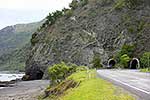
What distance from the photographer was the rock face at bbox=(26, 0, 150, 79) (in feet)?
407

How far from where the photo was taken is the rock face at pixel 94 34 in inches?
4884

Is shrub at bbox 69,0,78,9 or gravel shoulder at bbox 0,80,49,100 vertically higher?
shrub at bbox 69,0,78,9

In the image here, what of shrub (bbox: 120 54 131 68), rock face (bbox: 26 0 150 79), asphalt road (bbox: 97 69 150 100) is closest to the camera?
asphalt road (bbox: 97 69 150 100)

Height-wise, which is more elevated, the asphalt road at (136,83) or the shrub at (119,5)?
the shrub at (119,5)

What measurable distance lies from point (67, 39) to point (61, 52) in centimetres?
516

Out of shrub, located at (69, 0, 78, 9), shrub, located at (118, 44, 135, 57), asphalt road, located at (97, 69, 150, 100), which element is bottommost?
asphalt road, located at (97, 69, 150, 100)

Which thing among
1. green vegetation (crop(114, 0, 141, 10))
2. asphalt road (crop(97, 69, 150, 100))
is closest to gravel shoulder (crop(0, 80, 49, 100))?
asphalt road (crop(97, 69, 150, 100))

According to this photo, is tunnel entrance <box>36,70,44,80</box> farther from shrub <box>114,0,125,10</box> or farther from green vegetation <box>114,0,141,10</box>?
green vegetation <box>114,0,141,10</box>

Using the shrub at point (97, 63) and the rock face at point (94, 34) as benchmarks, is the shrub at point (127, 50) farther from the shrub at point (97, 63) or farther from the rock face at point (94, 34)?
the shrub at point (97, 63)

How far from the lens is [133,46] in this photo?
117750 millimetres

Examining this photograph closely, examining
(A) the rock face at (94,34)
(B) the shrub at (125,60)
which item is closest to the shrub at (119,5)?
(A) the rock face at (94,34)


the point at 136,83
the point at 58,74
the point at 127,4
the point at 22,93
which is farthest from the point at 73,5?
the point at 136,83

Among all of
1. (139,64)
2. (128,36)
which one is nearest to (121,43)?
(128,36)

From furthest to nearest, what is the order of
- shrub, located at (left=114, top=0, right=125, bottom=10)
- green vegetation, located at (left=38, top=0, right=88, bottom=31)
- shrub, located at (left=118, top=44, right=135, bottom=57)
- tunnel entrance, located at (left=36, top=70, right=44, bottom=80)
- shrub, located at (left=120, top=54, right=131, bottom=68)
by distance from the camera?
green vegetation, located at (left=38, top=0, right=88, bottom=31) → tunnel entrance, located at (left=36, top=70, right=44, bottom=80) → shrub, located at (left=114, top=0, right=125, bottom=10) → shrub, located at (left=118, top=44, right=135, bottom=57) → shrub, located at (left=120, top=54, right=131, bottom=68)
